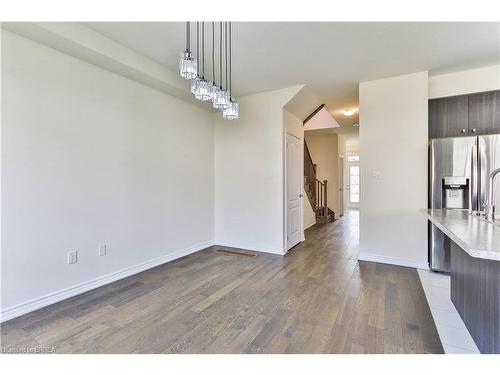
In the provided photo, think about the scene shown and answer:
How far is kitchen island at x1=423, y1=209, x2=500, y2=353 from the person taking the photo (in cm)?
127

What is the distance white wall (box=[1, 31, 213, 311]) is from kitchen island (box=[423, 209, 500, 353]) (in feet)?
10.6

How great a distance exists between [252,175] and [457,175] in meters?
2.86

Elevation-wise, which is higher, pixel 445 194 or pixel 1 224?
pixel 445 194

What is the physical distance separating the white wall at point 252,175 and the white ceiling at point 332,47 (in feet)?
2.15

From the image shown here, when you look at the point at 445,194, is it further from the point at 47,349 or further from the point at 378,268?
the point at 47,349

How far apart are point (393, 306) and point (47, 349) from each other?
289 cm

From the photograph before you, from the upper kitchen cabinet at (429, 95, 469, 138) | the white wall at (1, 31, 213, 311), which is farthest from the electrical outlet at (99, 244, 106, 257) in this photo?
the upper kitchen cabinet at (429, 95, 469, 138)

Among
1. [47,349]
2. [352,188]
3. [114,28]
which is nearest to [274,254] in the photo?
[47,349]

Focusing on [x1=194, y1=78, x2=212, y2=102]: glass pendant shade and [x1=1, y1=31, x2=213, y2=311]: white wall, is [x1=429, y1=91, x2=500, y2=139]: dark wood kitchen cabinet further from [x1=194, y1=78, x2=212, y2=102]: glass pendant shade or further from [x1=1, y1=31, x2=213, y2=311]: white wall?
[x1=1, y1=31, x2=213, y2=311]: white wall

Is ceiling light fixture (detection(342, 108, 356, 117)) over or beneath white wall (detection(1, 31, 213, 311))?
over

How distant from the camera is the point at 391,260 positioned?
3578mm

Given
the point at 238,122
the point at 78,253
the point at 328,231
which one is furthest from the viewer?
the point at 328,231

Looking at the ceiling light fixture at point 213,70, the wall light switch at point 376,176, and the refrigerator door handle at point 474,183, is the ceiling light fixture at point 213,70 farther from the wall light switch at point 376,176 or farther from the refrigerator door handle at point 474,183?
the refrigerator door handle at point 474,183
